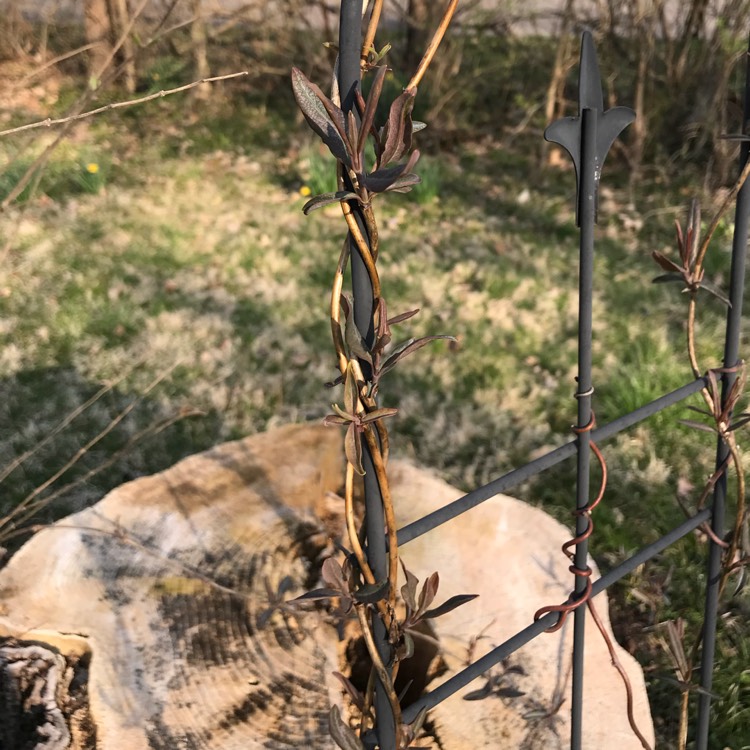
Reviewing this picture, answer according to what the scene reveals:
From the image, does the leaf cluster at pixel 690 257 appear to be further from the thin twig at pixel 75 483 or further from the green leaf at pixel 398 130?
the thin twig at pixel 75 483

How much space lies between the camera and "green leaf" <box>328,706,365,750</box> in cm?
85

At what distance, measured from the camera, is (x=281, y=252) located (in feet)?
13.1

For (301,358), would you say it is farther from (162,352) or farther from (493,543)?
(493,543)

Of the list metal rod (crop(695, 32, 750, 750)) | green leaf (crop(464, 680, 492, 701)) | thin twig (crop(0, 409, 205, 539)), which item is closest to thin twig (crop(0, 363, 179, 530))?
thin twig (crop(0, 409, 205, 539))

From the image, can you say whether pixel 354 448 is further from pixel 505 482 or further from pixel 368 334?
pixel 505 482

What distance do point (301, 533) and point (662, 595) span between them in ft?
3.63

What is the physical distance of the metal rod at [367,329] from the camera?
2.23 ft

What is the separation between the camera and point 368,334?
762mm

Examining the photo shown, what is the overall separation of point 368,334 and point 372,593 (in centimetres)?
28

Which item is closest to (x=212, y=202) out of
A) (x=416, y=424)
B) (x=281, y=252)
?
(x=281, y=252)

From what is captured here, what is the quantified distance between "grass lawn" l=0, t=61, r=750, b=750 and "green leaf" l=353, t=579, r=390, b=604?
4.42 feet

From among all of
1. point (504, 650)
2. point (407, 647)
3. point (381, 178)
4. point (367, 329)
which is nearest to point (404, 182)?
point (381, 178)

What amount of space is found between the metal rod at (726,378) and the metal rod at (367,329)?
0.64 m

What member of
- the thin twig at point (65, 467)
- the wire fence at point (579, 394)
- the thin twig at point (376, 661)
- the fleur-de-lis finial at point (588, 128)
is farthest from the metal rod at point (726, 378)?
the thin twig at point (65, 467)
